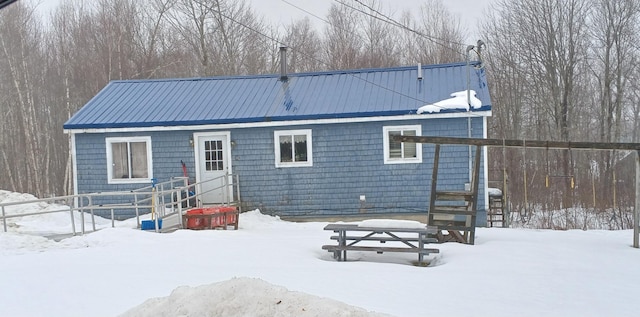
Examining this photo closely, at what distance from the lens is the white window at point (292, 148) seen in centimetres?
1525

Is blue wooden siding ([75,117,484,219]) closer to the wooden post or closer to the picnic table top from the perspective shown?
the wooden post

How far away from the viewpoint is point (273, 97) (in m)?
16.6

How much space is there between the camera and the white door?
51.2ft

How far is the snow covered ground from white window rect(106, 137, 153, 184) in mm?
5025

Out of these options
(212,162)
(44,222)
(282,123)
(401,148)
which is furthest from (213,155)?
(401,148)

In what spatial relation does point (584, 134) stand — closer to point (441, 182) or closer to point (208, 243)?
point (441, 182)

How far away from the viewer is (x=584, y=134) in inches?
1091

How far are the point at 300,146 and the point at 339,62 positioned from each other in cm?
1970

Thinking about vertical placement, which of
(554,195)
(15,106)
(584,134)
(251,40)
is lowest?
(554,195)

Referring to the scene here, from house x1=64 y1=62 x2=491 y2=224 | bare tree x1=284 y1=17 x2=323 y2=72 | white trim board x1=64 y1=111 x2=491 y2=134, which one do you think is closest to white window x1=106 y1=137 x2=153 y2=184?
house x1=64 y1=62 x2=491 y2=224

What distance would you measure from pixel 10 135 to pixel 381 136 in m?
25.2

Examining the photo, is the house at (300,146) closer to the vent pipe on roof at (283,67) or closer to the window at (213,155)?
the window at (213,155)

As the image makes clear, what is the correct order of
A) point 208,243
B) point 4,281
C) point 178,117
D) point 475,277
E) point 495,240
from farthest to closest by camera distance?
1. point 178,117
2. point 495,240
3. point 208,243
4. point 475,277
5. point 4,281

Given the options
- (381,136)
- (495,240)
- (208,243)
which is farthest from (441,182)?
(208,243)
